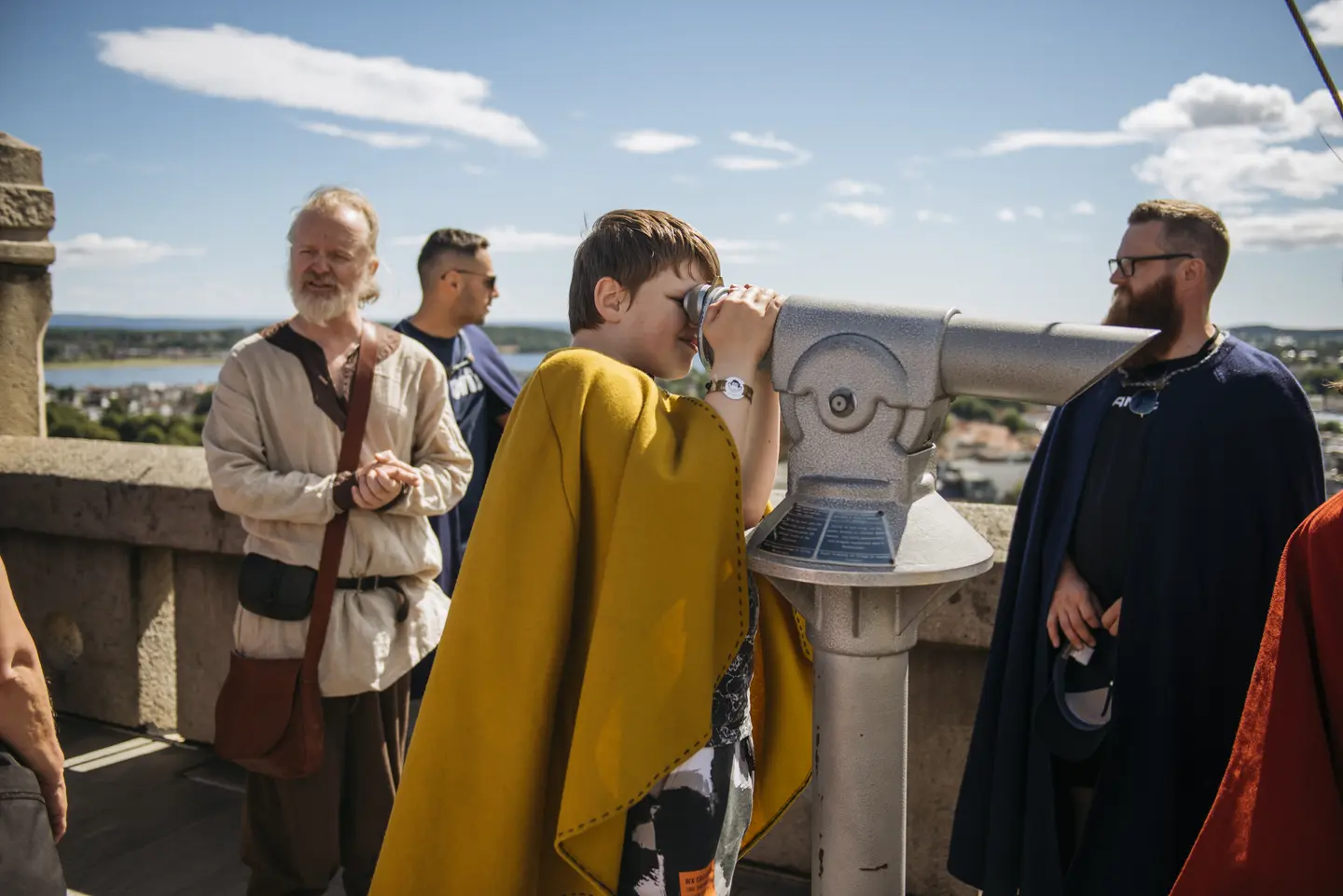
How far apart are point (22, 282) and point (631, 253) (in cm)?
413

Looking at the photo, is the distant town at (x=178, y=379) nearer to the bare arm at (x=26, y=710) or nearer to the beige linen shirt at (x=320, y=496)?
the beige linen shirt at (x=320, y=496)

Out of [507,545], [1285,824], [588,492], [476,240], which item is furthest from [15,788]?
[476,240]

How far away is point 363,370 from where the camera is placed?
2721 mm

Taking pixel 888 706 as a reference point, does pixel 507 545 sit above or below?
above

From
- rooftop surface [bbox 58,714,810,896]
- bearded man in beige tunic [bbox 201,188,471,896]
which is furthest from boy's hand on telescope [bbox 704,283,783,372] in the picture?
rooftop surface [bbox 58,714,810,896]

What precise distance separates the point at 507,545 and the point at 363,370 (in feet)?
4.80

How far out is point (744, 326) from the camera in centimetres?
141

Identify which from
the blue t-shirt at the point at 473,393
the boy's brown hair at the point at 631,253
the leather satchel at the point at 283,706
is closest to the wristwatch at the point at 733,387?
the boy's brown hair at the point at 631,253

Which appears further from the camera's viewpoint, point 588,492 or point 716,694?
point 716,694

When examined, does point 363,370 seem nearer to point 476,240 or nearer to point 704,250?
point 704,250

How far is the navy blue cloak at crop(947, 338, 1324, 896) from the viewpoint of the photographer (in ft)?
7.66

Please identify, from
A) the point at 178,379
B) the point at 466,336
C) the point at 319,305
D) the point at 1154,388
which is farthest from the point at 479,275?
the point at 178,379

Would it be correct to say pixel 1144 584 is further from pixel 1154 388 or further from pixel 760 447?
pixel 760 447

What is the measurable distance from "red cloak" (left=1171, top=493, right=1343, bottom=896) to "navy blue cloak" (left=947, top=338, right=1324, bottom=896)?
4.59 ft
